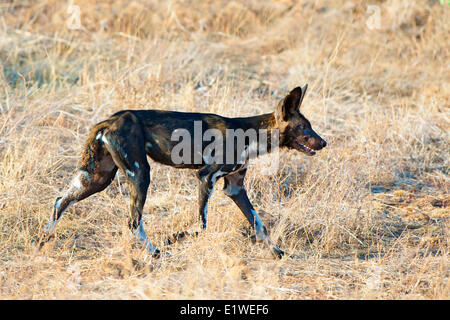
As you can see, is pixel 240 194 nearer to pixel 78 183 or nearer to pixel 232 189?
pixel 232 189

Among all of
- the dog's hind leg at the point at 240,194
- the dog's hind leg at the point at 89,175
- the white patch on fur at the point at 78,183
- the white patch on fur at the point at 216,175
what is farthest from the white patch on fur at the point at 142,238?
the dog's hind leg at the point at 240,194

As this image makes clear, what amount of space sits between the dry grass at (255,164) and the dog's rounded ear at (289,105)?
37.3 inches

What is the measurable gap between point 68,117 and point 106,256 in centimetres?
387

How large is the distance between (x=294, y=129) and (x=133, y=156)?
146 cm

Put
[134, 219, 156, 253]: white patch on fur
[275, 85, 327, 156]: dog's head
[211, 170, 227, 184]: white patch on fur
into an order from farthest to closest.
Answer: [275, 85, 327, 156]: dog's head < [211, 170, 227, 184]: white patch on fur < [134, 219, 156, 253]: white patch on fur

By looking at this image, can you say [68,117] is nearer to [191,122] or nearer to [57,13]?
[191,122]

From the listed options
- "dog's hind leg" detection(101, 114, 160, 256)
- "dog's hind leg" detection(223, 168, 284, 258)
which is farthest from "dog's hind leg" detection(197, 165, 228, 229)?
"dog's hind leg" detection(101, 114, 160, 256)

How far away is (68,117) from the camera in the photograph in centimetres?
834

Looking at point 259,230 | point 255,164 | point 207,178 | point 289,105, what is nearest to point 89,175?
point 207,178

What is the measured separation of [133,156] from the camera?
4945 millimetres

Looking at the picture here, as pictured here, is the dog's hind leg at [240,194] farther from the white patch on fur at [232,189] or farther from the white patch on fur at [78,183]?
the white patch on fur at [78,183]

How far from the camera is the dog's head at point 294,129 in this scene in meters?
5.32

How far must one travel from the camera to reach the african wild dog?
196 inches

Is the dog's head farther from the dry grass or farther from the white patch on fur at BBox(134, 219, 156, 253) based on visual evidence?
the white patch on fur at BBox(134, 219, 156, 253)
